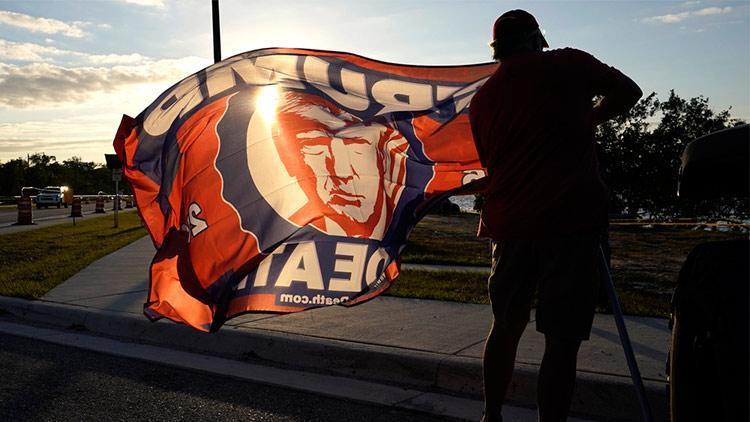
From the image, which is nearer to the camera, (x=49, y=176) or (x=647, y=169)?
(x=647, y=169)

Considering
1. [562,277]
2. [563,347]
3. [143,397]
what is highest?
[562,277]

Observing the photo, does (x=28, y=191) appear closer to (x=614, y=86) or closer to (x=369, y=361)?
(x=369, y=361)

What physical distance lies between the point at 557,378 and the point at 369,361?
2197mm

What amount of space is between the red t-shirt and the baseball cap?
6.1 inches

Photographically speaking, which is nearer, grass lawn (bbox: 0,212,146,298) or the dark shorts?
the dark shorts

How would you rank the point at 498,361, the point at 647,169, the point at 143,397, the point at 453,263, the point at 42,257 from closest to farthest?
the point at 498,361, the point at 143,397, the point at 453,263, the point at 42,257, the point at 647,169

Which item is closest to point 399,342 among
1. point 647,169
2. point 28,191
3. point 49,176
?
point 647,169

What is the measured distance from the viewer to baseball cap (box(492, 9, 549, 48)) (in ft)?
11.3

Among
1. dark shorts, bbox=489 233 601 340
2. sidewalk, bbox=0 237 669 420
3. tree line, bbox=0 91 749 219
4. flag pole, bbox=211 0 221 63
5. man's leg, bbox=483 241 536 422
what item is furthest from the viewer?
tree line, bbox=0 91 749 219

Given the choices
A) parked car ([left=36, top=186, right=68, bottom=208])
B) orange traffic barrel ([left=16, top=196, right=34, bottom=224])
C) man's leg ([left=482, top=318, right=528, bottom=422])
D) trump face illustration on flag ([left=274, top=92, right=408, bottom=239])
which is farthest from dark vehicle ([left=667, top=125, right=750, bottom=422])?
parked car ([left=36, top=186, right=68, bottom=208])

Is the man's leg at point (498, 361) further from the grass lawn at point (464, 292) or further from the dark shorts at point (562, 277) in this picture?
the grass lawn at point (464, 292)

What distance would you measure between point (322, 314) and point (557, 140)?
3.98 m

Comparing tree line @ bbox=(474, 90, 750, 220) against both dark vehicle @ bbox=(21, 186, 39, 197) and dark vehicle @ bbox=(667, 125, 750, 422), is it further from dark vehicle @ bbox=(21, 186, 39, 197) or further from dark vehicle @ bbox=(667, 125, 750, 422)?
dark vehicle @ bbox=(21, 186, 39, 197)

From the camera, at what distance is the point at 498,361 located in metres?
3.59
